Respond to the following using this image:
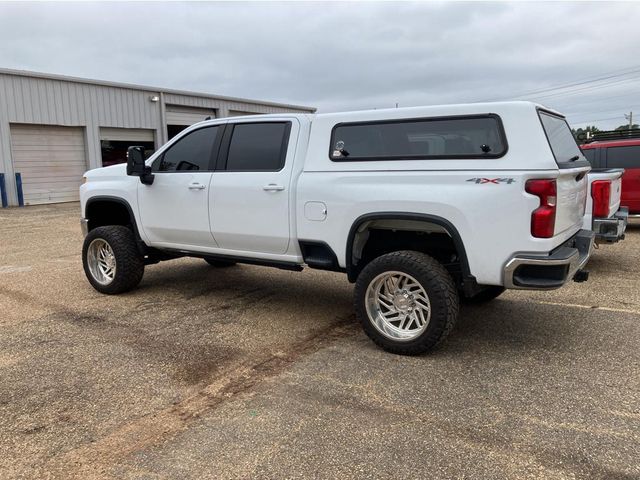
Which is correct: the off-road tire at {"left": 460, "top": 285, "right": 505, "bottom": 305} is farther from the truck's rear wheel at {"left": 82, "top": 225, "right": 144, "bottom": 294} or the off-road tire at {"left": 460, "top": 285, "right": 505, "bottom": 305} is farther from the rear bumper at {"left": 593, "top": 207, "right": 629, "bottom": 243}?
the truck's rear wheel at {"left": 82, "top": 225, "right": 144, "bottom": 294}

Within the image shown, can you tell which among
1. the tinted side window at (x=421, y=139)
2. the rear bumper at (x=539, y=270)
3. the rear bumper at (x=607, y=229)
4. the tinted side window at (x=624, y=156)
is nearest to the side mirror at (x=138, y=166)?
the tinted side window at (x=421, y=139)

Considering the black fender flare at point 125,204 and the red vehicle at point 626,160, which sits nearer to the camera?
the black fender flare at point 125,204

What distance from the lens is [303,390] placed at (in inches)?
141

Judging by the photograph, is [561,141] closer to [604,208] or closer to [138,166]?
[604,208]

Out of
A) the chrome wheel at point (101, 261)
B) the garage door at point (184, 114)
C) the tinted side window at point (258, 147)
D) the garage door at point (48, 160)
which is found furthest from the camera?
the garage door at point (184, 114)

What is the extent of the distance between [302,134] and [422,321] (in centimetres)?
197

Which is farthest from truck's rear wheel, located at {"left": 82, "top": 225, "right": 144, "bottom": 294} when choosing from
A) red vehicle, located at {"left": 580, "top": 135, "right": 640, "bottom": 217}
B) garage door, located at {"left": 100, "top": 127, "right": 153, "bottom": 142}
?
garage door, located at {"left": 100, "top": 127, "right": 153, "bottom": 142}

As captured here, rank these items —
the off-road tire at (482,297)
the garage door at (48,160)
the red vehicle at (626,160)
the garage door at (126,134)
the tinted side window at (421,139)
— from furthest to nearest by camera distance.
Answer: the garage door at (126,134)
the garage door at (48,160)
the red vehicle at (626,160)
the off-road tire at (482,297)
the tinted side window at (421,139)

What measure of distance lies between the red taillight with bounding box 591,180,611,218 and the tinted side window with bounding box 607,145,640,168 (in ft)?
16.7

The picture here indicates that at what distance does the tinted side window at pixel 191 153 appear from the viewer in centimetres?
542

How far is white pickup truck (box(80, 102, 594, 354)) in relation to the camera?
145 inches

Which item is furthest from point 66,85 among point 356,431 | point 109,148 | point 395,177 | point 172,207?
point 356,431

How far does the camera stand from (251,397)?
11.4 feet

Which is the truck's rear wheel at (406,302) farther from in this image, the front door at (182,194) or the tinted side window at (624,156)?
the tinted side window at (624,156)
